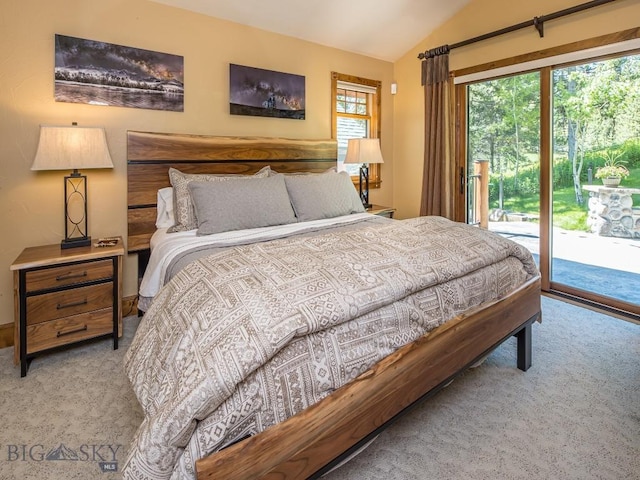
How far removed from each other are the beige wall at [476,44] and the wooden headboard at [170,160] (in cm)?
176

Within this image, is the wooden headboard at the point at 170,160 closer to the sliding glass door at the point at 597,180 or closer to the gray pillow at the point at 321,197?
the gray pillow at the point at 321,197

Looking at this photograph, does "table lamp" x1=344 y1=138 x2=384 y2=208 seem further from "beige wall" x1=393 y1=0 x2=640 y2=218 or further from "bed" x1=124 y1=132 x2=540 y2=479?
"bed" x1=124 y1=132 x2=540 y2=479

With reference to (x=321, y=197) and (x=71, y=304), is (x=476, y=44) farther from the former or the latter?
(x=71, y=304)

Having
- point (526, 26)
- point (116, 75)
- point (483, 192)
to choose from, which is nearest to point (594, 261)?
point (483, 192)

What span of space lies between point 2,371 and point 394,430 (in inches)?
91.4

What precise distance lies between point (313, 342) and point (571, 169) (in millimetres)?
3190

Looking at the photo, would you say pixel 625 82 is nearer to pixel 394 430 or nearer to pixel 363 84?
pixel 363 84

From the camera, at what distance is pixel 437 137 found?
4051 mm

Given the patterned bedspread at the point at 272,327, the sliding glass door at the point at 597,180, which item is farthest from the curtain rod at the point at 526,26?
the patterned bedspread at the point at 272,327

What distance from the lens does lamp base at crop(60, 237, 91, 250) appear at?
2.42 m

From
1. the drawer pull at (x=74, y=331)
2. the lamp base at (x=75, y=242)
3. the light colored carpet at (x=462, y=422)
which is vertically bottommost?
the light colored carpet at (x=462, y=422)

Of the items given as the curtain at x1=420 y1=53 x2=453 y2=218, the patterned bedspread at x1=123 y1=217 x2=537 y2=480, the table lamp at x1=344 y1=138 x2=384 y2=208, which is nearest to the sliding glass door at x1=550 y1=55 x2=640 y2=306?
the curtain at x1=420 y1=53 x2=453 y2=218

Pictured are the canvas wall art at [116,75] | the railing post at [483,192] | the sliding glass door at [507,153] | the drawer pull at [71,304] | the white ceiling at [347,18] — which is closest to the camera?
the drawer pull at [71,304]

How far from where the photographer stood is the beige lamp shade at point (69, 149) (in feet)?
7.41
